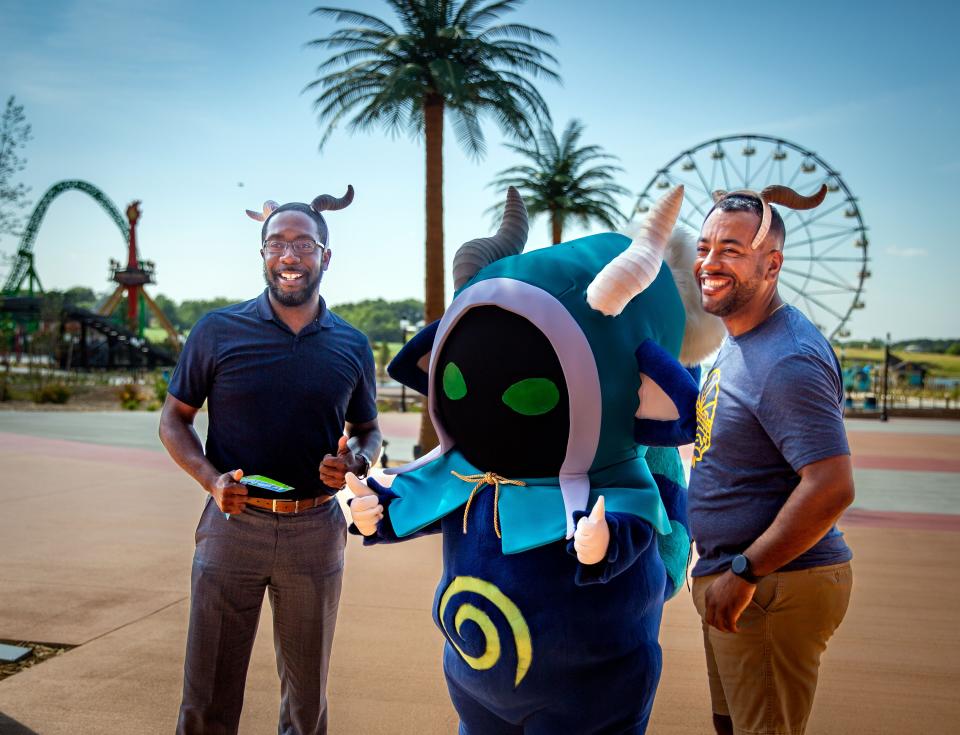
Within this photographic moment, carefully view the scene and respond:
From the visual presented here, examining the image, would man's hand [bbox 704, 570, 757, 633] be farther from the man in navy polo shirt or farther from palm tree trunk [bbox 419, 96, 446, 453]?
palm tree trunk [bbox 419, 96, 446, 453]

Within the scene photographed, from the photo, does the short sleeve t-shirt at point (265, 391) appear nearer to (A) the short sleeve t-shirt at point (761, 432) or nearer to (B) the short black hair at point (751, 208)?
(A) the short sleeve t-shirt at point (761, 432)

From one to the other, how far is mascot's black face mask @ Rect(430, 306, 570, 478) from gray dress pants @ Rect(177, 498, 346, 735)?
0.72 meters

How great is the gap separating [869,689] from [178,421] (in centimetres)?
323

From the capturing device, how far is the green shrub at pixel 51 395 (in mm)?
21500

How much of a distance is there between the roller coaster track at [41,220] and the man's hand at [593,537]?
4175 centimetres

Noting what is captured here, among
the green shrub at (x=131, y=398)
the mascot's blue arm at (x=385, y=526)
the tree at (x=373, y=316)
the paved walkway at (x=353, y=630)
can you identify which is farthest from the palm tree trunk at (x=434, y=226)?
the tree at (x=373, y=316)

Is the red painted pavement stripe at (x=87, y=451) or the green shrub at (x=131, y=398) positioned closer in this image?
the red painted pavement stripe at (x=87, y=451)

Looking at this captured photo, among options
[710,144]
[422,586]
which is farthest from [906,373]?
[422,586]

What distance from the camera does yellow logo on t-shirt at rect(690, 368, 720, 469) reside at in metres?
2.12

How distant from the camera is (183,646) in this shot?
13.5 ft

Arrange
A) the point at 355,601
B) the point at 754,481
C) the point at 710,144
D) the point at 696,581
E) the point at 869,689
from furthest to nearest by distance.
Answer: the point at 710,144 → the point at 355,601 → the point at 869,689 → the point at 696,581 → the point at 754,481

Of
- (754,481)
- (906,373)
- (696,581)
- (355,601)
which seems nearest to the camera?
Answer: (754,481)

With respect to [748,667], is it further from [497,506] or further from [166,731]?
[166,731]

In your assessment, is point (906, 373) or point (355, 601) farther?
point (906, 373)
